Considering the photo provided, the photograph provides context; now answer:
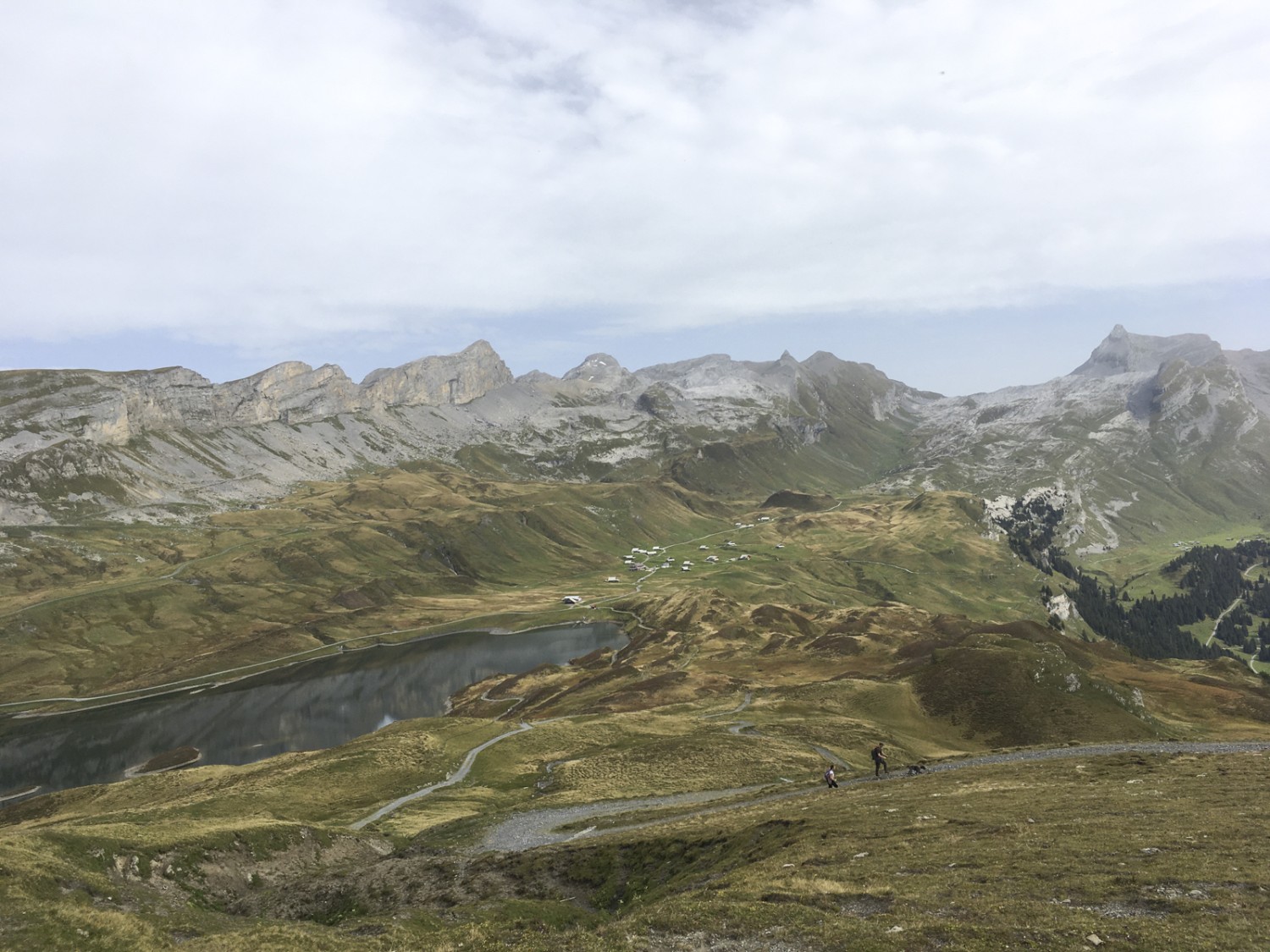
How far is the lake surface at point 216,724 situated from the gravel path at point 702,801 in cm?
10120

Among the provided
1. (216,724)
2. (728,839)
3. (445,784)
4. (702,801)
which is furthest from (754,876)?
(216,724)

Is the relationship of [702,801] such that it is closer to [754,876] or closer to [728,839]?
[728,839]

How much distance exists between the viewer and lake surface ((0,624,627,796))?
145 m

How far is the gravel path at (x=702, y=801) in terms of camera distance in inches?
2210

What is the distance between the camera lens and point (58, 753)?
504 ft

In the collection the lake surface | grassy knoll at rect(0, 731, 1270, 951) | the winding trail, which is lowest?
the lake surface

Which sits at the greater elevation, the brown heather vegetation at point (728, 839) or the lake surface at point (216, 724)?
the brown heather vegetation at point (728, 839)

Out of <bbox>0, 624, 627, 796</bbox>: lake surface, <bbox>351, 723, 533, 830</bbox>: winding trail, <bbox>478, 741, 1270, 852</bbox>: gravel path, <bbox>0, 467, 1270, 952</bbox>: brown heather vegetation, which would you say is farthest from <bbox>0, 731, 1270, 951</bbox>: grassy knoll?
<bbox>0, 624, 627, 796</bbox>: lake surface

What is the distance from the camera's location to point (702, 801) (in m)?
66.1

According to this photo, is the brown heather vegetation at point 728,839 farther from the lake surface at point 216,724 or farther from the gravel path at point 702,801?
the lake surface at point 216,724

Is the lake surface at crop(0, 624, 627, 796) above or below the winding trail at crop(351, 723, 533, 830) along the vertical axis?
below

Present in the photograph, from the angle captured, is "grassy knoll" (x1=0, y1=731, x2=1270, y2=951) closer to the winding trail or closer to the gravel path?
the gravel path

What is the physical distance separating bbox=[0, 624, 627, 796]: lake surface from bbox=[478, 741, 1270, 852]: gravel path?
101 metres

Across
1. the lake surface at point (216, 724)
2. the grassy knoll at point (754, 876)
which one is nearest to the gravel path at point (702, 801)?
the grassy knoll at point (754, 876)
